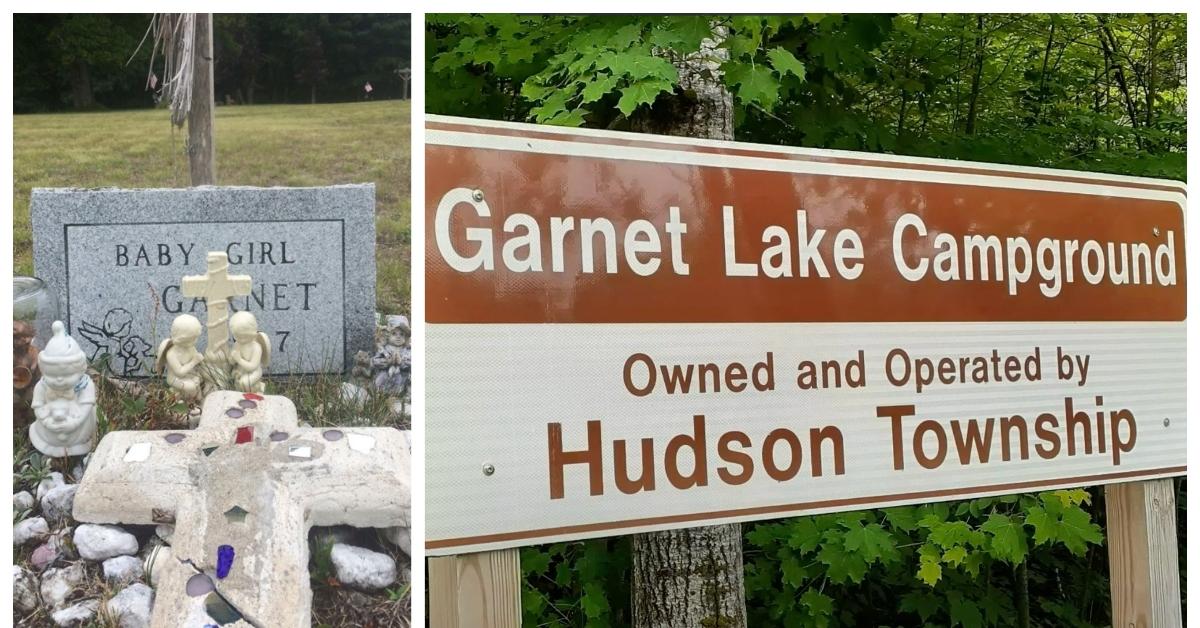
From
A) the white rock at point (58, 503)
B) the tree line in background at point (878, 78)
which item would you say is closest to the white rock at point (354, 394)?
the white rock at point (58, 503)

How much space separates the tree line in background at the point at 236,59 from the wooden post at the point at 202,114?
0.97 m

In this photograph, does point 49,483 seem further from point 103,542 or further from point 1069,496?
point 1069,496

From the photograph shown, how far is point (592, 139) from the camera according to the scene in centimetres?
150

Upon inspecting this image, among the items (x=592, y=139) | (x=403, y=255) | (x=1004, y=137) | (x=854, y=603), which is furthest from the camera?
(x=403, y=255)

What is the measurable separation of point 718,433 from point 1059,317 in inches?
34.1

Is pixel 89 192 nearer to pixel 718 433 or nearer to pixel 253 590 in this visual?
pixel 253 590

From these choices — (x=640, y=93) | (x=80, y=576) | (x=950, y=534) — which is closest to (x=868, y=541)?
(x=950, y=534)

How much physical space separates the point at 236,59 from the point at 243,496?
4.98m

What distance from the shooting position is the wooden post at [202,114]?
5.27 meters

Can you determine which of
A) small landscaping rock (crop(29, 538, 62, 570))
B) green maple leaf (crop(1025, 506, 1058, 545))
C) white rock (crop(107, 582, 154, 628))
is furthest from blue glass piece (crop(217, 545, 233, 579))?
green maple leaf (crop(1025, 506, 1058, 545))

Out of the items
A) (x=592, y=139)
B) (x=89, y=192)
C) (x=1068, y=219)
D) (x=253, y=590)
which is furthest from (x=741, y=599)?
(x=89, y=192)

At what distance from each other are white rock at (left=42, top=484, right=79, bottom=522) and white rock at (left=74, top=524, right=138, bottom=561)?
0.24m

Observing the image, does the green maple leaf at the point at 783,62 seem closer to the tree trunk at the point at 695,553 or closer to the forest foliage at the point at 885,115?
the forest foliage at the point at 885,115

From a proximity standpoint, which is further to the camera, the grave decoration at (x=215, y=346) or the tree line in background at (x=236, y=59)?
the tree line in background at (x=236, y=59)
